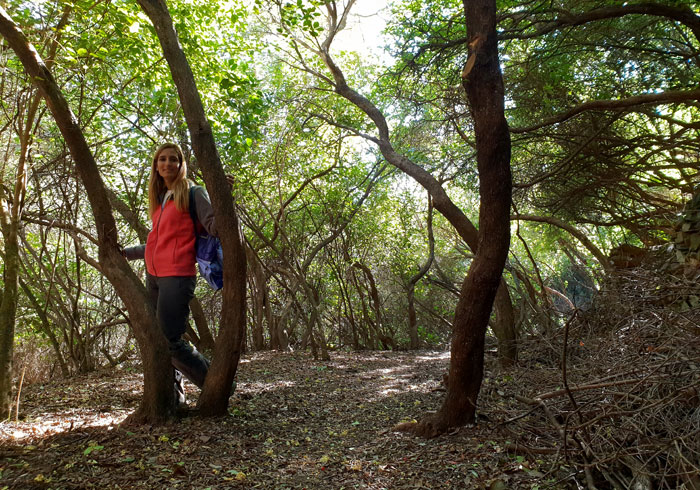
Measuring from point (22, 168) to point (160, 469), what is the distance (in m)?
2.68

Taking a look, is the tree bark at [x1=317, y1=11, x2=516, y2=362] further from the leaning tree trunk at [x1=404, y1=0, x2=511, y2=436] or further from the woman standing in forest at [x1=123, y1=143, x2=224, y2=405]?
the woman standing in forest at [x1=123, y1=143, x2=224, y2=405]

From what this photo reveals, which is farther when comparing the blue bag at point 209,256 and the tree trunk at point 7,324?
the blue bag at point 209,256

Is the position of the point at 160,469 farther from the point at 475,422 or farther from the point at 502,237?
the point at 502,237

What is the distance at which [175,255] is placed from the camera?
3299mm

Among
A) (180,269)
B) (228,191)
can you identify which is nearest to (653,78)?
(228,191)

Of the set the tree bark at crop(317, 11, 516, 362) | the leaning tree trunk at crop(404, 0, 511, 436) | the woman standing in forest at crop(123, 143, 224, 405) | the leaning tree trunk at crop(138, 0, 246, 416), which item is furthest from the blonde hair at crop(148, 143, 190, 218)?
the tree bark at crop(317, 11, 516, 362)

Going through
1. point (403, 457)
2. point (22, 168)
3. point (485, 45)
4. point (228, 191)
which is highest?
point (485, 45)

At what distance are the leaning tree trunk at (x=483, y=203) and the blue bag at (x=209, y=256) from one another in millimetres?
1767

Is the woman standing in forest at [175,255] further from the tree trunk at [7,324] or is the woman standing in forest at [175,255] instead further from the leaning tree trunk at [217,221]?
the tree trunk at [7,324]

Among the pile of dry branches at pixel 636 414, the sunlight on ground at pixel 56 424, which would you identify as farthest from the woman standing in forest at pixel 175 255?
the pile of dry branches at pixel 636 414

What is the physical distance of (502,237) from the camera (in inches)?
115

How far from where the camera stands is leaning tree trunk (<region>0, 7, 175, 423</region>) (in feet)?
9.80

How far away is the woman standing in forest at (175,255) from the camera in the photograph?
329 centimetres

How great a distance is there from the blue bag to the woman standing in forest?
0.14 ft
